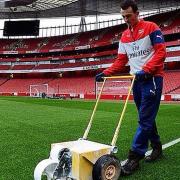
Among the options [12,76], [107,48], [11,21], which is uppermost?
[11,21]

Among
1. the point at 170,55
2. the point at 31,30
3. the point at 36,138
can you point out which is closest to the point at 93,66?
the point at 170,55

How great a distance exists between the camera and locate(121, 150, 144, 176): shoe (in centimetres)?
457

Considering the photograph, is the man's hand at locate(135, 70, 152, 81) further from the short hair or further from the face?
the short hair

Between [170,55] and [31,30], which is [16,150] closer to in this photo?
[170,55]

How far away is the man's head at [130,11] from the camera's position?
4.71 metres

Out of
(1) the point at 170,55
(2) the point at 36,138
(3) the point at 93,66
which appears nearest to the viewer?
(2) the point at 36,138

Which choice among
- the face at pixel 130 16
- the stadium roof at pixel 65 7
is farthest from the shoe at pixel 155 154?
the stadium roof at pixel 65 7

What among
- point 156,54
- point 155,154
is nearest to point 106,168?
point 155,154

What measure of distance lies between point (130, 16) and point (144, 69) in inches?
29.5

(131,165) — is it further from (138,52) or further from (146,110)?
(138,52)

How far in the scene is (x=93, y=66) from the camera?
190ft

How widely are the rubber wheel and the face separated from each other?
1864mm

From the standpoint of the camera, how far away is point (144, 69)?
468cm

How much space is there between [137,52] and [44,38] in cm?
7180
